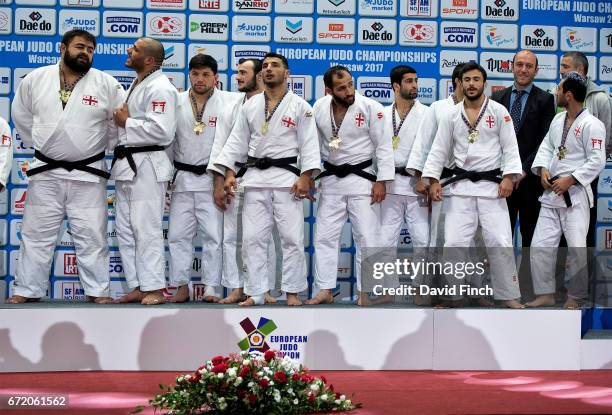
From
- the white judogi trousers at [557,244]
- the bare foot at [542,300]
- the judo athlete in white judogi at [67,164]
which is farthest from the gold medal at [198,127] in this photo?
the bare foot at [542,300]

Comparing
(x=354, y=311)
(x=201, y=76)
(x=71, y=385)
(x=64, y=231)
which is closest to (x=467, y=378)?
(x=354, y=311)

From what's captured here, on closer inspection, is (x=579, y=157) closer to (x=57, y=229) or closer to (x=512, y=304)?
(x=512, y=304)

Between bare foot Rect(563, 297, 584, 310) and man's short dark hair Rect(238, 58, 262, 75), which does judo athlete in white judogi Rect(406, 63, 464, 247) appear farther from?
man's short dark hair Rect(238, 58, 262, 75)

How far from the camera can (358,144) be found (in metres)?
7.04

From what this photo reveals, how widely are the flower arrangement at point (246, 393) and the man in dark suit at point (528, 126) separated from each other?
347cm

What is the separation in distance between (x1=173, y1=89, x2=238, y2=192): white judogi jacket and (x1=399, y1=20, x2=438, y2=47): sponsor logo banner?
191cm

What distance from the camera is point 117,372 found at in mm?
6328

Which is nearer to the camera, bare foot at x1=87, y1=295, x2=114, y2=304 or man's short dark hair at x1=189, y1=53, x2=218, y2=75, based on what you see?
bare foot at x1=87, y1=295, x2=114, y2=304

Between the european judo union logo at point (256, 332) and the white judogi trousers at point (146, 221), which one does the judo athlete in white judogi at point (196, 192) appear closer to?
the white judogi trousers at point (146, 221)

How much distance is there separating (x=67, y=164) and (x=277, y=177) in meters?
1.48

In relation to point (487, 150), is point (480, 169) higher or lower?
lower

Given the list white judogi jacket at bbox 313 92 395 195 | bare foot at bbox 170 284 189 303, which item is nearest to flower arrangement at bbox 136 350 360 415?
bare foot at bbox 170 284 189 303

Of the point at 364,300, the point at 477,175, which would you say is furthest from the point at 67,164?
the point at 477,175

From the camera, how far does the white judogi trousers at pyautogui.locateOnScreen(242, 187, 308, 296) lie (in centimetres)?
683
